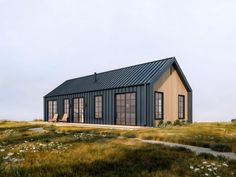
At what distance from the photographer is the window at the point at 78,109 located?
2352 centimetres

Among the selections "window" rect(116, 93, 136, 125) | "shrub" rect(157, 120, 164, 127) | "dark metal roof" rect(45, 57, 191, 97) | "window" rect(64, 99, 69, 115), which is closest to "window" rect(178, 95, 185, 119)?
"shrub" rect(157, 120, 164, 127)

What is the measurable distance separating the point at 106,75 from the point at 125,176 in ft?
63.9

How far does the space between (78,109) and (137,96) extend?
845cm

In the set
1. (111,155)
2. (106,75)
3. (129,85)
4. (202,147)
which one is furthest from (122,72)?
(111,155)

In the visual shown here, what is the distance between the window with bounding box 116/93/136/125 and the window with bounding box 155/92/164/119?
162 cm

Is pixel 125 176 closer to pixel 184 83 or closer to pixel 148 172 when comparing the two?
pixel 148 172

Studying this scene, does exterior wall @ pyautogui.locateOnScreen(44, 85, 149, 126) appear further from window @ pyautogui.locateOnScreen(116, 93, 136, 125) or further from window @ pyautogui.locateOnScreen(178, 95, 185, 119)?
window @ pyautogui.locateOnScreen(178, 95, 185, 119)

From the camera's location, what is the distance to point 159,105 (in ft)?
59.9

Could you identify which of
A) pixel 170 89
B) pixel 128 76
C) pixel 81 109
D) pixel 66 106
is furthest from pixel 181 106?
pixel 66 106

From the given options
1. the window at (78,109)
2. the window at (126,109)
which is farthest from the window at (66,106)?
the window at (126,109)

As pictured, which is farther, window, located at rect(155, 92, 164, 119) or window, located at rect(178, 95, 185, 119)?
window, located at rect(178, 95, 185, 119)

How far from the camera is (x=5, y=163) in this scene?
5.32 metres

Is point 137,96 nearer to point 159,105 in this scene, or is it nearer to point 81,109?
point 159,105

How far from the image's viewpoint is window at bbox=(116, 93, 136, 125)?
18081 millimetres
